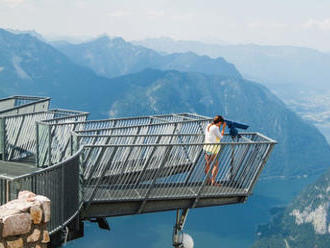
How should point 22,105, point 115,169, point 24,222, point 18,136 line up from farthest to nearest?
point 22,105 < point 18,136 < point 115,169 < point 24,222

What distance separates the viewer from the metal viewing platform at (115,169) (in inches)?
405

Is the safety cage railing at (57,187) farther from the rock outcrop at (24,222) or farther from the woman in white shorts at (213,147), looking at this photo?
the woman in white shorts at (213,147)

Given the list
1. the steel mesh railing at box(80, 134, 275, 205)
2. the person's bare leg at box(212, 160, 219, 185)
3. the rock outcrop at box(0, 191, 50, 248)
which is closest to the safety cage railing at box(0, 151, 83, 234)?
the steel mesh railing at box(80, 134, 275, 205)

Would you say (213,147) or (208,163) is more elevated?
(213,147)

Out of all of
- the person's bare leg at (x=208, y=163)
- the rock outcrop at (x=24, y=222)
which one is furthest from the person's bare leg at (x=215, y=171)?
the rock outcrop at (x=24, y=222)

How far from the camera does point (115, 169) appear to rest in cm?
1339

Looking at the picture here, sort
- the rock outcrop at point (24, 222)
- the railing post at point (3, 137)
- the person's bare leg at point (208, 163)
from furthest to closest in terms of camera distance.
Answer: the railing post at point (3, 137)
the person's bare leg at point (208, 163)
the rock outcrop at point (24, 222)

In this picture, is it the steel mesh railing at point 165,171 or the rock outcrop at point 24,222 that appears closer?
the rock outcrop at point 24,222

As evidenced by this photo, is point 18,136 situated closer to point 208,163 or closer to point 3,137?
point 3,137

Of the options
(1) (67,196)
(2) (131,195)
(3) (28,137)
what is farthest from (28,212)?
(3) (28,137)

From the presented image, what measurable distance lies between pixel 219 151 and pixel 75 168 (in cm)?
420

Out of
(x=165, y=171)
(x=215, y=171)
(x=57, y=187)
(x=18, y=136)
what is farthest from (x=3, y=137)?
(x=57, y=187)

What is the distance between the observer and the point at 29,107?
20.4 meters

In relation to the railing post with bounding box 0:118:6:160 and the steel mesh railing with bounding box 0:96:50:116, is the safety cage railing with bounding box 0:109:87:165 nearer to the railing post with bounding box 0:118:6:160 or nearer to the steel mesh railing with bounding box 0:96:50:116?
the railing post with bounding box 0:118:6:160
